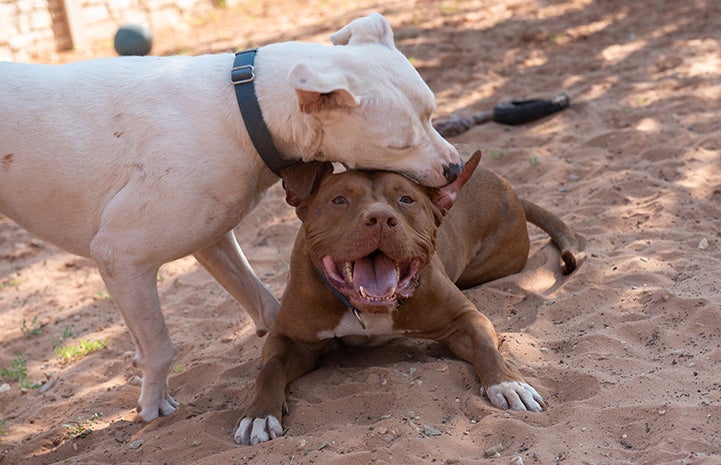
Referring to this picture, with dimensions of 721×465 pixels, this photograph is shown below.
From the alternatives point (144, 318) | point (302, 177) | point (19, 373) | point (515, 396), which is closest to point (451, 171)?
point (302, 177)

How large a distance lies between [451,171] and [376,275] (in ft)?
1.84

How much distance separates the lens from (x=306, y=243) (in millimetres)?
4469

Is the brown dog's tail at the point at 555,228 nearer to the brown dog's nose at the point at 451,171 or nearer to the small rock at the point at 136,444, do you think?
the brown dog's nose at the point at 451,171

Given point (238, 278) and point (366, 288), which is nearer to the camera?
point (366, 288)

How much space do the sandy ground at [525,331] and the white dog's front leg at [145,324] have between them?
12 centimetres

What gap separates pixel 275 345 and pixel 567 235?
7.21 feet

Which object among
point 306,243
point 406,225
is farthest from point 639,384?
point 306,243

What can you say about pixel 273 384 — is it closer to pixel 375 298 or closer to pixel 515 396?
pixel 375 298

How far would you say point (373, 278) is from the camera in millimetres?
4199

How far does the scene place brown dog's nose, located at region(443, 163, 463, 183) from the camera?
165 inches

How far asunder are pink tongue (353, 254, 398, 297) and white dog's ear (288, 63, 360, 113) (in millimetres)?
702

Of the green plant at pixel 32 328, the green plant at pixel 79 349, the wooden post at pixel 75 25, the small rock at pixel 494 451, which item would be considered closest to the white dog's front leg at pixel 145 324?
the green plant at pixel 79 349

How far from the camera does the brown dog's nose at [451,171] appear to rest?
13.8 feet

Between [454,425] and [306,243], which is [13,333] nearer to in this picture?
[306,243]
